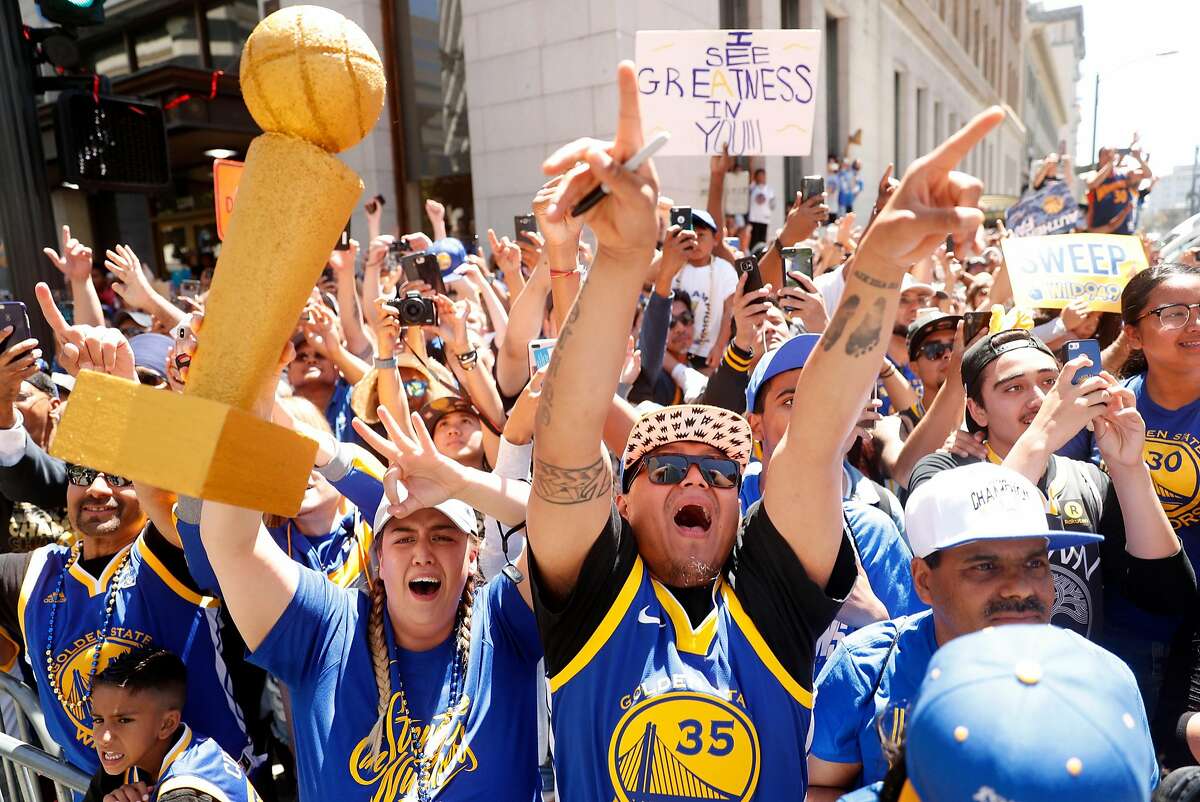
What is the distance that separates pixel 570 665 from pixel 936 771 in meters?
0.87

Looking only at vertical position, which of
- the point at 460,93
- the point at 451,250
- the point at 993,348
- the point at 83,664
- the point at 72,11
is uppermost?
the point at 460,93

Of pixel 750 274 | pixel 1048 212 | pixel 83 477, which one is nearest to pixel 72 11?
pixel 83 477

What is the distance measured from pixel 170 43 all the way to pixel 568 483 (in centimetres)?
1796

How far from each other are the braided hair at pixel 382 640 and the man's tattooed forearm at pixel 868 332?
123 cm

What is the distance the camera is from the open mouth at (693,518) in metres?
1.90

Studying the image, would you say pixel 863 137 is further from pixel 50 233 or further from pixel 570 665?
pixel 570 665

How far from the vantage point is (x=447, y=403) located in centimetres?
339

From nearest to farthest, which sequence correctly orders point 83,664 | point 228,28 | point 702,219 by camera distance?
point 83,664 → point 702,219 → point 228,28

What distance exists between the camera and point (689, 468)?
6.33 ft

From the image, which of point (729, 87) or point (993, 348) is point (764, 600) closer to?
point (993, 348)

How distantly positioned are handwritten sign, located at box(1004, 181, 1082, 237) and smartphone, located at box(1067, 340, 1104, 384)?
17.3 ft

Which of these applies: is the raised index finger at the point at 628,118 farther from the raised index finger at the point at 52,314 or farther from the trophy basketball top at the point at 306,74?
the raised index finger at the point at 52,314

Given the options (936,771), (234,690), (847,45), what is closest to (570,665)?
(936,771)

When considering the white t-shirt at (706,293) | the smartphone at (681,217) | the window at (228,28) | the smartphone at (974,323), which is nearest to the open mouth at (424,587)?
the smartphone at (974,323)
